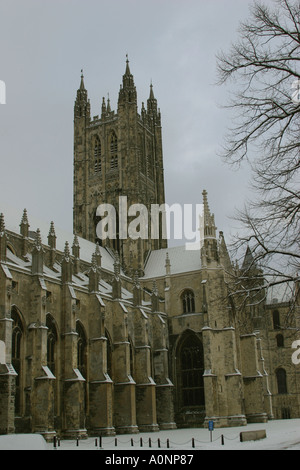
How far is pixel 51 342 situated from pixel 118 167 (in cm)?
2852

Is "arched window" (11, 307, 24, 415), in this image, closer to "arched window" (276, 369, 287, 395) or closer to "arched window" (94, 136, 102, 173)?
"arched window" (94, 136, 102, 173)

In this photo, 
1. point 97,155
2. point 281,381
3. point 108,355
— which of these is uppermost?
point 97,155

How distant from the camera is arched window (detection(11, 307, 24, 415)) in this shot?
31.0 meters

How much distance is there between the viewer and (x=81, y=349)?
37.3 meters

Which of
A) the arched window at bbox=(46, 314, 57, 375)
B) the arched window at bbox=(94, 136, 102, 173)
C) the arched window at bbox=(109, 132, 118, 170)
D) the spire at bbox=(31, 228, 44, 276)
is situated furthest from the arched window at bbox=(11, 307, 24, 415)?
the arched window at bbox=(94, 136, 102, 173)

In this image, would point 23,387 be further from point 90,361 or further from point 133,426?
point 133,426

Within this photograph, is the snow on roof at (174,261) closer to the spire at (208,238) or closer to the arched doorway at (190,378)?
the spire at (208,238)

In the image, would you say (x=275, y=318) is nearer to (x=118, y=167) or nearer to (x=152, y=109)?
(x=118, y=167)

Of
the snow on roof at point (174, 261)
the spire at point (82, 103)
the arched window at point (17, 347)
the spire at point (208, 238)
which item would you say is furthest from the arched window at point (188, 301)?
the spire at point (82, 103)

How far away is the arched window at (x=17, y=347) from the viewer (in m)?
31.0

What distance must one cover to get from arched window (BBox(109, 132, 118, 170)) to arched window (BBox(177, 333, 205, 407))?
21.4 meters

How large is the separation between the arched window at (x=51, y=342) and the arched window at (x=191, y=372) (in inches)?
624

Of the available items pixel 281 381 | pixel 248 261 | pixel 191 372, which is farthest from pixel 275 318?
pixel 248 261

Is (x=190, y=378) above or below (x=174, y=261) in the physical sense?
below
